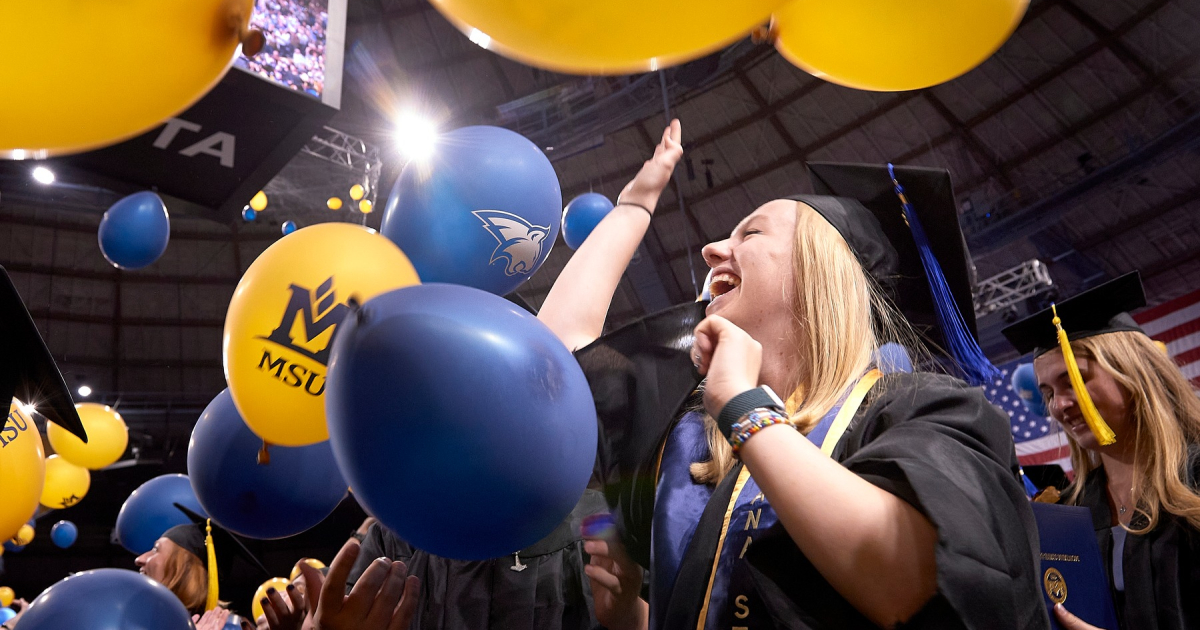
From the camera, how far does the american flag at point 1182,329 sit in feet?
28.5

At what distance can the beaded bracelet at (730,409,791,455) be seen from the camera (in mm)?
1030

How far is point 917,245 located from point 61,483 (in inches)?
298

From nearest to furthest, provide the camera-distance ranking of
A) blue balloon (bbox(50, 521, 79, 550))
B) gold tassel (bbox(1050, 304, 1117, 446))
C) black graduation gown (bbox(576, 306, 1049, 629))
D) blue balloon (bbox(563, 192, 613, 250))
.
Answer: black graduation gown (bbox(576, 306, 1049, 629))
gold tassel (bbox(1050, 304, 1117, 446))
blue balloon (bbox(563, 192, 613, 250))
blue balloon (bbox(50, 521, 79, 550))

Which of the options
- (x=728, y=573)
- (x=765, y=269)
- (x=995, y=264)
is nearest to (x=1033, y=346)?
(x=765, y=269)

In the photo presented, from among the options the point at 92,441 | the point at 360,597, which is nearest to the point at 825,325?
the point at 360,597

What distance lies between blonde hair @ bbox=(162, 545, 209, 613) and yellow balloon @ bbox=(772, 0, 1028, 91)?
4.08 metres

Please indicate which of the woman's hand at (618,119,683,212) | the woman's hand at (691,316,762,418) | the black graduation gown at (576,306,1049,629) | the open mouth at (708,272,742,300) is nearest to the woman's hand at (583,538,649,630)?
the black graduation gown at (576,306,1049,629)

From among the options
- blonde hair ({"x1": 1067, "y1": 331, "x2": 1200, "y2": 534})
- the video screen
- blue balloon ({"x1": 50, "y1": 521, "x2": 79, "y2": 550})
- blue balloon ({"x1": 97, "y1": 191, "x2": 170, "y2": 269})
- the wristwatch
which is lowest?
blonde hair ({"x1": 1067, "y1": 331, "x2": 1200, "y2": 534})

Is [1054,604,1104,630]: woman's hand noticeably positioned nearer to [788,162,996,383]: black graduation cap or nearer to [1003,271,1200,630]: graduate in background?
[1003,271,1200,630]: graduate in background

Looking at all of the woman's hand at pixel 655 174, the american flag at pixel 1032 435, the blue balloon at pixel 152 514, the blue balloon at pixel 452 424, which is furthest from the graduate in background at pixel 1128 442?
the american flag at pixel 1032 435

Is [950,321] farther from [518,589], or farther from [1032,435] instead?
[1032,435]

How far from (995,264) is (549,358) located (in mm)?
12127

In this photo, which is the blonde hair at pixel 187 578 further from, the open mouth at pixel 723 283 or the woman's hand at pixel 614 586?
the open mouth at pixel 723 283

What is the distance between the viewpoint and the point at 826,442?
1.20 meters
